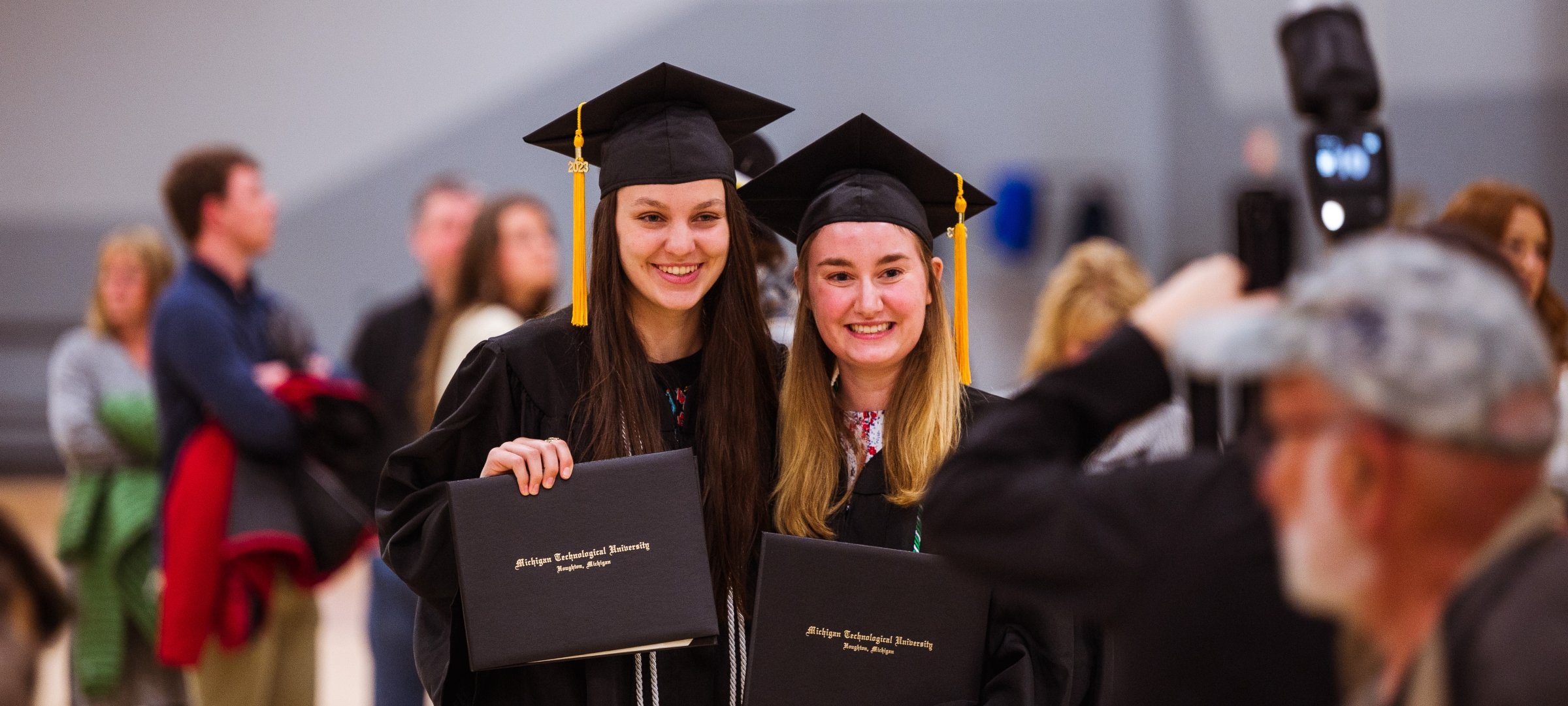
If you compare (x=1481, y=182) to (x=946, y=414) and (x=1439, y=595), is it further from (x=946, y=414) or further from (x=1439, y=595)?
(x=1439, y=595)

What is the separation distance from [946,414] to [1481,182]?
1976 millimetres

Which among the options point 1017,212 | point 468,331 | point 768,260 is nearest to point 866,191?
point 768,260

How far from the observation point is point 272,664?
470cm

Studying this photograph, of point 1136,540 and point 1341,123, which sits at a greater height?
point 1341,123

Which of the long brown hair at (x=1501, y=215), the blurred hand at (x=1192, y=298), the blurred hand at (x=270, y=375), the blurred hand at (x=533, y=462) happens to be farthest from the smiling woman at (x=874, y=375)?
the blurred hand at (x=270, y=375)

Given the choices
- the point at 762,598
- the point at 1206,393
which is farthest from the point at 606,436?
the point at 1206,393

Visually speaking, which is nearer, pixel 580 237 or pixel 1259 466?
pixel 1259 466

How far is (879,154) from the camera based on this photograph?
2764 mm

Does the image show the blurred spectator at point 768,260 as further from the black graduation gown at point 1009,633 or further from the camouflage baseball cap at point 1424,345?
the camouflage baseball cap at point 1424,345

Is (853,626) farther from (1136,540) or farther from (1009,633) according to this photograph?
(1136,540)

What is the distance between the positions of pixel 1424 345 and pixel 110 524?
514 centimetres

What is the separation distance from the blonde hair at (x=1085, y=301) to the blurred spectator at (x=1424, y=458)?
141 inches

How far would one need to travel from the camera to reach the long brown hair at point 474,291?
15.3 ft

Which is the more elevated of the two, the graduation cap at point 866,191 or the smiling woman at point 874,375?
the graduation cap at point 866,191
